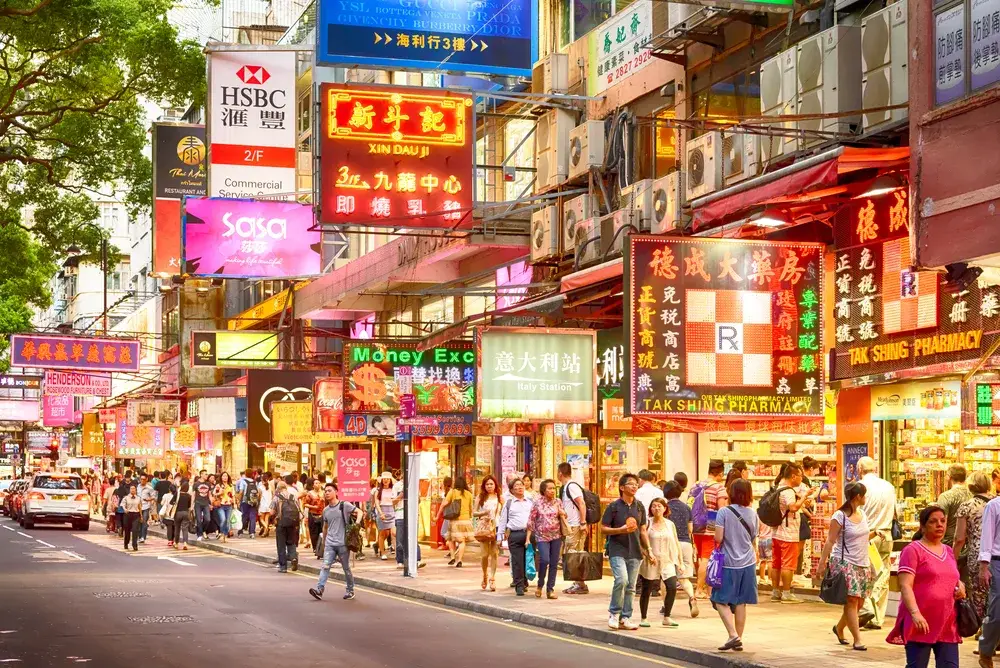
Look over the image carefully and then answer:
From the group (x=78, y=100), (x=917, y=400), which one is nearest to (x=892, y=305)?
(x=917, y=400)

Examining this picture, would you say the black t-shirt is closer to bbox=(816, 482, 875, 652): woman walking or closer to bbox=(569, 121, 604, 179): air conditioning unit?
bbox=(816, 482, 875, 652): woman walking

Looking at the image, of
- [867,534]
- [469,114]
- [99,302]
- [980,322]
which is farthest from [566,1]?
[99,302]

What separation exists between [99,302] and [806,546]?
86.3 m

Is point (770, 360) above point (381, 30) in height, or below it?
below

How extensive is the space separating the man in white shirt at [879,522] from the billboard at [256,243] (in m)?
15.5

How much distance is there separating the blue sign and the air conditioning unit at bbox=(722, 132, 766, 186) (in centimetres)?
297

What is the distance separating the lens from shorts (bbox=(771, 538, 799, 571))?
20266mm

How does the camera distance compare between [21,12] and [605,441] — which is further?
[605,441]

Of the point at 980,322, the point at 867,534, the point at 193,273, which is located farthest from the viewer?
the point at 193,273

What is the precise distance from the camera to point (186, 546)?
37.4 metres

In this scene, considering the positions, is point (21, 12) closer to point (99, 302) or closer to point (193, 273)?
point (193, 273)

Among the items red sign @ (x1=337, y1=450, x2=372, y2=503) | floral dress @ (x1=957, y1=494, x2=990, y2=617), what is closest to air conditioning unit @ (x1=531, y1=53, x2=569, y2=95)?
red sign @ (x1=337, y1=450, x2=372, y2=503)

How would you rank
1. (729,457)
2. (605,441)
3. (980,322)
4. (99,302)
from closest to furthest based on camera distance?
(980,322), (729,457), (605,441), (99,302)

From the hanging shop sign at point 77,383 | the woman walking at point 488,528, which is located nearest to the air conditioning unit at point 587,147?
the woman walking at point 488,528
